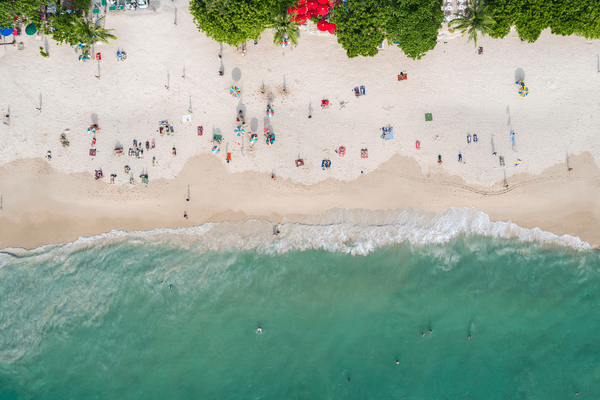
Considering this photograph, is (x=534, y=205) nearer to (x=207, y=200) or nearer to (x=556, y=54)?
(x=556, y=54)

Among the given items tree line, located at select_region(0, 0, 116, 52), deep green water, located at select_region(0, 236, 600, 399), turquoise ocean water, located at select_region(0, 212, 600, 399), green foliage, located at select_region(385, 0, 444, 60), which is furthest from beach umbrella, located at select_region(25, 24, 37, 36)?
green foliage, located at select_region(385, 0, 444, 60)

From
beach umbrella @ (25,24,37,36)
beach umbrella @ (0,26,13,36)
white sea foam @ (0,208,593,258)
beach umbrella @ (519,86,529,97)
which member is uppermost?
beach umbrella @ (25,24,37,36)

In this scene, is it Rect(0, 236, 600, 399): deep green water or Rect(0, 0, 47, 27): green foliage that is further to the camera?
Rect(0, 236, 600, 399): deep green water

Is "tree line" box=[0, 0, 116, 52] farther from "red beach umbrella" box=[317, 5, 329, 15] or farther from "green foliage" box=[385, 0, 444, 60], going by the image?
"green foliage" box=[385, 0, 444, 60]

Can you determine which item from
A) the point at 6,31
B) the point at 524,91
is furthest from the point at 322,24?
the point at 6,31

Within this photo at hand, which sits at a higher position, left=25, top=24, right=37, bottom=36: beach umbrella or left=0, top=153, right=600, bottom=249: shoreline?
left=25, top=24, right=37, bottom=36: beach umbrella

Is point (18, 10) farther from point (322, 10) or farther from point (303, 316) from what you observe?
point (303, 316)

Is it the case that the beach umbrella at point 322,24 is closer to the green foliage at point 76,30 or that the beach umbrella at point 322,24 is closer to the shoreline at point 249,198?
the shoreline at point 249,198
